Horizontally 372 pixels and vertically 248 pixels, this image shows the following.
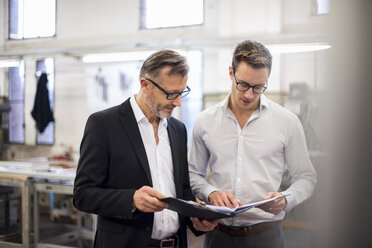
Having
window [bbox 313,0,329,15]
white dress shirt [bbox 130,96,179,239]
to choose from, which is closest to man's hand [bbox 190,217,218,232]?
white dress shirt [bbox 130,96,179,239]

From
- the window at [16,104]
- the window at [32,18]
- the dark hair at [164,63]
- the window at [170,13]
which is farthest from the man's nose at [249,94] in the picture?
the window at [16,104]

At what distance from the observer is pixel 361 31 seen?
0.88ft

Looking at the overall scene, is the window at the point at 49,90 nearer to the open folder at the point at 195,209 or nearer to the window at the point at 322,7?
the open folder at the point at 195,209

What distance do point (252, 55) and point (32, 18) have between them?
11.7 ft

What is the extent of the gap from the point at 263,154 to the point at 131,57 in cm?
272

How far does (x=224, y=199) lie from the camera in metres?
1.24

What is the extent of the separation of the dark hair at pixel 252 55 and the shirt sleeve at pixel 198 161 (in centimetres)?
32

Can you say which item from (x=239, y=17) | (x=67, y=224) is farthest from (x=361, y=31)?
(x=67, y=224)

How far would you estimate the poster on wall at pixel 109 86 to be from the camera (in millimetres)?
4320

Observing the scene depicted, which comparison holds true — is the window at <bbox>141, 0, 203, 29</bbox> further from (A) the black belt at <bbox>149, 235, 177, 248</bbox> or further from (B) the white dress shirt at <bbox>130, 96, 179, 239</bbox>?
(A) the black belt at <bbox>149, 235, 177, 248</bbox>

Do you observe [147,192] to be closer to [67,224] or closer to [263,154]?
[263,154]

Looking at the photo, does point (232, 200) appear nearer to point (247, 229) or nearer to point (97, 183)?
point (247, 229)

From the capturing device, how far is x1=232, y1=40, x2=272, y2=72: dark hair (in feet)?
4.09

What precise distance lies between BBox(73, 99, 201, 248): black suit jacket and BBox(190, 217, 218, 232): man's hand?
0.17m
